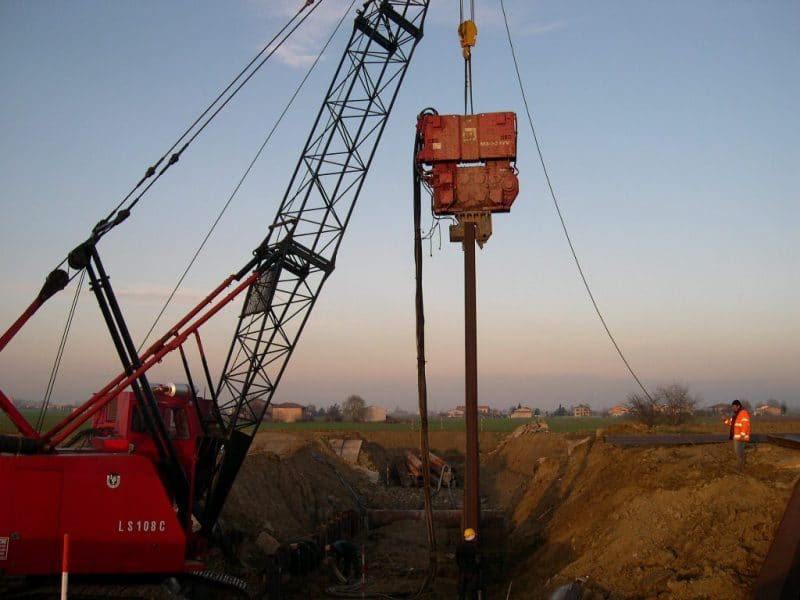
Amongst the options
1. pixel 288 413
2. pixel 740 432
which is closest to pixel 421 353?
pixel 740 432

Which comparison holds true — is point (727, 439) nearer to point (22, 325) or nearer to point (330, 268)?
point (330, 268)

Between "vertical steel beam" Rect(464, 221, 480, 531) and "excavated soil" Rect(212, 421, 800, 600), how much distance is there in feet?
5.56

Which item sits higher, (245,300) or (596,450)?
(245,300)

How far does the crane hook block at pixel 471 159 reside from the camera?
15273mm

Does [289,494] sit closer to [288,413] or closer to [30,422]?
[30,422]

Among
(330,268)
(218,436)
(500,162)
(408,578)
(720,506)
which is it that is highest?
(500,162)

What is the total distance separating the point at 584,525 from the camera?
16.1 m

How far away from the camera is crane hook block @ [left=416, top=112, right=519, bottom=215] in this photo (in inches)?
601

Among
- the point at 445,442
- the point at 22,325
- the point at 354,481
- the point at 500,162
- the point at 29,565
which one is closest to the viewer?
the point at 29,565

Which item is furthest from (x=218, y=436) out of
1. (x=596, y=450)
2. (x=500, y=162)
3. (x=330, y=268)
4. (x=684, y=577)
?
(x=596, y=450)

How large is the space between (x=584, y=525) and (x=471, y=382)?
445cm

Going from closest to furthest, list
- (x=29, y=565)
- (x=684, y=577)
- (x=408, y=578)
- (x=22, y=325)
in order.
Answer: (x=684, y=577)
(x=29, y=565)
(x=22, y=325)
(x=408, y=578)

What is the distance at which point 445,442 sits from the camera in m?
56.6

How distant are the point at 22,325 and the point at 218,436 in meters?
4.65
